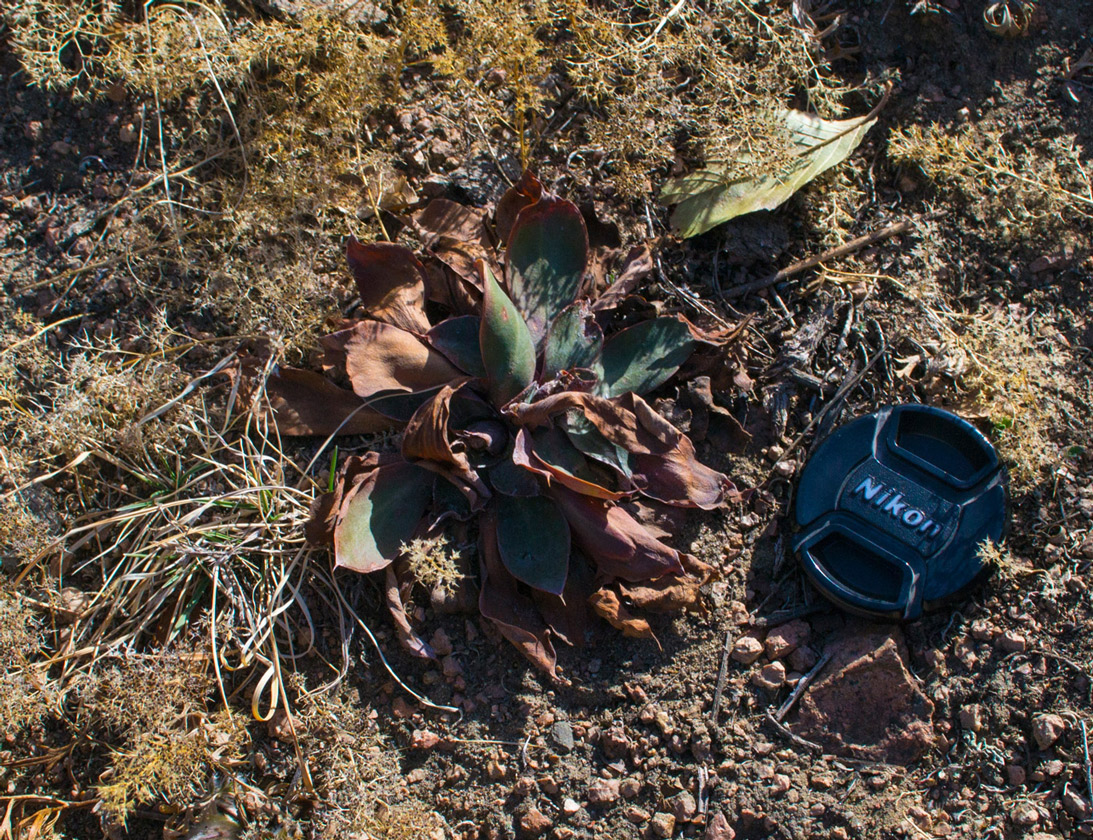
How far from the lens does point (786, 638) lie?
233 cm

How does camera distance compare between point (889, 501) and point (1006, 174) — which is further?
point (1006, 174)

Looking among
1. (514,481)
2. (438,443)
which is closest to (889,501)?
(514,481)

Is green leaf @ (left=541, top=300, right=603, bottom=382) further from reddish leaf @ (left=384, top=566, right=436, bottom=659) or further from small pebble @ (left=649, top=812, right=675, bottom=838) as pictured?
small pebble @ (left=649, top=812, right=675, bottom=838)

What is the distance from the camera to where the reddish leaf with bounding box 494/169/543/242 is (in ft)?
7.68

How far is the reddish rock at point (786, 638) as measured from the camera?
7.59 ft

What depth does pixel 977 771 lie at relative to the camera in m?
2.20

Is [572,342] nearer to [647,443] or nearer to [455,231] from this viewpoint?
[647,443]

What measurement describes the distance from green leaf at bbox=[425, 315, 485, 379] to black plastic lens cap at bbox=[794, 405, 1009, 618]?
3.32 feet

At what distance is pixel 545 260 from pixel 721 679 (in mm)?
1280

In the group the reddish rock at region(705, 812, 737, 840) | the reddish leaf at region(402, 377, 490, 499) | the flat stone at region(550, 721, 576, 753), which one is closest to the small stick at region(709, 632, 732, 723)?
the reddish rock at region(705, 812, 737, 840)

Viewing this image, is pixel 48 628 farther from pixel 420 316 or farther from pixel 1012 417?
pixel 1012 417

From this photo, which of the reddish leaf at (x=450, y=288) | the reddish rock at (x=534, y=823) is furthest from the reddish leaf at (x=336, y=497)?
the reddish rock at (x=534, y=823)

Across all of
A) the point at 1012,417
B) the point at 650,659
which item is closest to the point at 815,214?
the point at 1012,417

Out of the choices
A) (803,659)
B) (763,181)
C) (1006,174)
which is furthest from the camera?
(1006,174)
